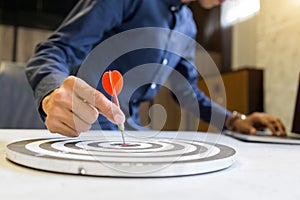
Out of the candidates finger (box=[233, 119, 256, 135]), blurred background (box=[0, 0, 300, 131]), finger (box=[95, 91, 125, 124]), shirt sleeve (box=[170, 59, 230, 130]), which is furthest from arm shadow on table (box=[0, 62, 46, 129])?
finger (box=[95, 91, 125, 124])

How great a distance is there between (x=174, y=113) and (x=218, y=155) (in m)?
2.06

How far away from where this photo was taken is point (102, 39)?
2.78ft

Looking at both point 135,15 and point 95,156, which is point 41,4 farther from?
point 95,156

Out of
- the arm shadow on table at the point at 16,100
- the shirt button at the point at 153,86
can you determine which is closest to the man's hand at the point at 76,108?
the shirt button at the point at 153,86

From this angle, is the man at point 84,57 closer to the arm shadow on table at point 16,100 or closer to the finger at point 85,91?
the finger at point 85,91

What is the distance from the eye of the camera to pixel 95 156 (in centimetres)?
32

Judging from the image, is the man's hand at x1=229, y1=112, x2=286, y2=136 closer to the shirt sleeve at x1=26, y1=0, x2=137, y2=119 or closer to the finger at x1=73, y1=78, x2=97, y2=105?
the shirt sleeve at x1=26, y1=0, x2=137, y2=119

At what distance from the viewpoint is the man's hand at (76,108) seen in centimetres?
41

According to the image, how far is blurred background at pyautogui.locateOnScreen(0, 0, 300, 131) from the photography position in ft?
4.98

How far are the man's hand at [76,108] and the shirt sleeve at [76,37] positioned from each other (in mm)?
154

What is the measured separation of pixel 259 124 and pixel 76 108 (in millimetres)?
685

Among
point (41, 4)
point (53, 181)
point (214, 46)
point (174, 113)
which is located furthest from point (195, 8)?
point (53, 181)

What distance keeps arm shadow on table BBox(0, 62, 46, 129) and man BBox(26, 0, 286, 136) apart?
334 mm

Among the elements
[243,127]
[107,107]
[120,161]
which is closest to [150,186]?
[120,161]
